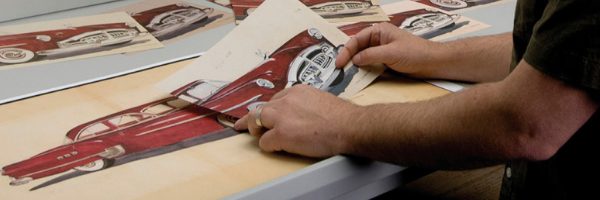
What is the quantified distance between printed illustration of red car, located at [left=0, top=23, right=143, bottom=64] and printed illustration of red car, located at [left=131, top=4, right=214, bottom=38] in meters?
0.03

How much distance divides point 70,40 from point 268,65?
374 millimetres

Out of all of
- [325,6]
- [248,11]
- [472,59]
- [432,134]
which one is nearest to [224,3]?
[248,11]

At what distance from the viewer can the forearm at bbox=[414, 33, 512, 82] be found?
1027mm

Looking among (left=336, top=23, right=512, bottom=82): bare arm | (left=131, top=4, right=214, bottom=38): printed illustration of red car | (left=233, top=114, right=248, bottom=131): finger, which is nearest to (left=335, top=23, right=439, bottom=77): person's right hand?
(left=336, top=23, right=512, bottom=82): bare arm

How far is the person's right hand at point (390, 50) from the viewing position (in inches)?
39.9

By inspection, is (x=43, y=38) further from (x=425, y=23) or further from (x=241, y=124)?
(x=425, y=23)

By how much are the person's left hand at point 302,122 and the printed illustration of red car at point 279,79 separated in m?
0.05

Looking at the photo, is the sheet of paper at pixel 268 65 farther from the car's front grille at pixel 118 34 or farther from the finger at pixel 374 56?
the car's front grille at pixel 118 34

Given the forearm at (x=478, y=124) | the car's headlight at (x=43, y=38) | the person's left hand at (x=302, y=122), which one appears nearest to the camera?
the forearm at (x=478, y=124)

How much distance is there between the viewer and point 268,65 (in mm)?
995

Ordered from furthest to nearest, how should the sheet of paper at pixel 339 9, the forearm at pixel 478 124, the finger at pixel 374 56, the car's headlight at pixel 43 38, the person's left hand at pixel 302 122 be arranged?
the sheet of paper at pixel 339 9, the car's headlight at pixel 43 38, the finger at pixel 374 56, the person's left hand at pixel 302 122, the forearm at pixel 478 124

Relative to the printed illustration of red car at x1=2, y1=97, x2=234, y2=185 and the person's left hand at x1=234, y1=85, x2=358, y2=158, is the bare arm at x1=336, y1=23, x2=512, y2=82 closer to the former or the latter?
the person's left hand at x1=234, y1=85, x2=358, y2=158

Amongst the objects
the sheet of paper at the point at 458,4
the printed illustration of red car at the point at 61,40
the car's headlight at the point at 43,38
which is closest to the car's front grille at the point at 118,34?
the printed illustration of red car at the point at 61,40

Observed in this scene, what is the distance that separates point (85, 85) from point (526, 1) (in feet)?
2.08
